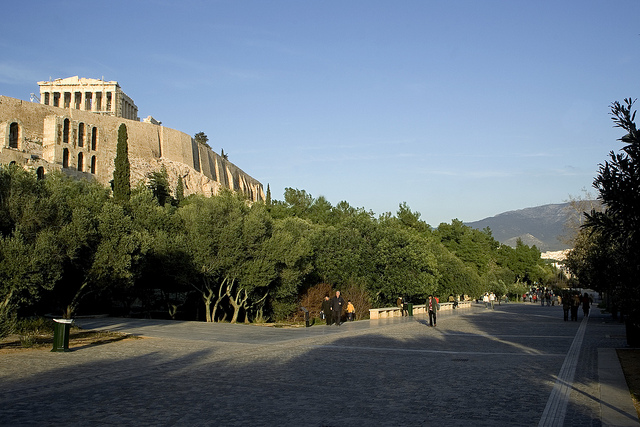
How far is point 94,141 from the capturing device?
80.1 metres

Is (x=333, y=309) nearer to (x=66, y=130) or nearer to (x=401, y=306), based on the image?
(x=401, y=306)

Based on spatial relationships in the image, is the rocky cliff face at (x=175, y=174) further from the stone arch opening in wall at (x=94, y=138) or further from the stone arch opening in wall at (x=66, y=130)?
the stone arch opening in wall at (x=66, y=130)

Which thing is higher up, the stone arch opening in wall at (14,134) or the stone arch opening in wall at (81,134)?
the stone arch opening in wall at (81,134)

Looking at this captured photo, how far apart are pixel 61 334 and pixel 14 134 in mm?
65136

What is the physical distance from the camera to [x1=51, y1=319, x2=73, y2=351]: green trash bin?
43.5 feet

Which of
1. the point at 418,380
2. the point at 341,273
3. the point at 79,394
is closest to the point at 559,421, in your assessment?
the point at 418,380

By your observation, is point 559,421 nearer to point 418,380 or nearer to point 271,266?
point 418,380

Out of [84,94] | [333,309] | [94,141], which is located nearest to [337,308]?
[333,309]

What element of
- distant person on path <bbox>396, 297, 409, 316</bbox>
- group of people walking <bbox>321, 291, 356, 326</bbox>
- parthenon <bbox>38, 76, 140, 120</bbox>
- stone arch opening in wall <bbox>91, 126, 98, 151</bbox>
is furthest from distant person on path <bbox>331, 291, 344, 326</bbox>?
parthenon <bbox>38, 76, 140, 120</bbox>

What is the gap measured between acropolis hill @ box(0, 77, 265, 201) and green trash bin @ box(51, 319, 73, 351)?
3844 cm

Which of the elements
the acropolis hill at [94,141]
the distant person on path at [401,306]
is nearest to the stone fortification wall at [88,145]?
the acropolis hill at [94,141]

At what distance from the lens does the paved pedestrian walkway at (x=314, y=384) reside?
7.41 metres

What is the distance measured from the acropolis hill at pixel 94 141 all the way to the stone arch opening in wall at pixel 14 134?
108 mm

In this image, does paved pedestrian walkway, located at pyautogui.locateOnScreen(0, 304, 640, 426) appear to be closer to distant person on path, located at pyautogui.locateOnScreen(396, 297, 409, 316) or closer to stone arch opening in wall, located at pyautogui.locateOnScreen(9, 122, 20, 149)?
distant person on path, located at pyautogui.locateOnScreen(396, 297, 409, 316)
